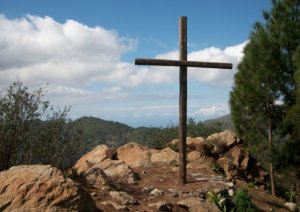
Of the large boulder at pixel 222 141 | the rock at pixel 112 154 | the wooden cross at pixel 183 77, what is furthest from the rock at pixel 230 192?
the large boulder at pixel 222 141

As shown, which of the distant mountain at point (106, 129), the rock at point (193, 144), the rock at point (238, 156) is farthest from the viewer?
the distant mountain at point (106, 129)

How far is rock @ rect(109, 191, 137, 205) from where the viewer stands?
9430mm

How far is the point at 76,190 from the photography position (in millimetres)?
7805

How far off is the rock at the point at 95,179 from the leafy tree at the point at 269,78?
9.16m

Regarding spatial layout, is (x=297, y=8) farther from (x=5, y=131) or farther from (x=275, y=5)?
(x=5, y=131)

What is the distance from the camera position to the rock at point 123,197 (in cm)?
943

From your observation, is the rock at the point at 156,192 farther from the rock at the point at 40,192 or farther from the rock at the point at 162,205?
the rock at the point at 40,192

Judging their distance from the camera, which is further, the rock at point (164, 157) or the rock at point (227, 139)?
the rock at point (227, 139)

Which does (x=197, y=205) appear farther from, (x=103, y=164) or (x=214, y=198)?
(x=103, y=164)

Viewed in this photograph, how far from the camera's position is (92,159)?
1620cm

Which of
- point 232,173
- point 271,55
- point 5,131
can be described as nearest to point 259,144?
point 232,173

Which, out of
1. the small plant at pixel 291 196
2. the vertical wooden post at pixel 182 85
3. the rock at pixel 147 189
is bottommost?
the small plant at pixel 291 196

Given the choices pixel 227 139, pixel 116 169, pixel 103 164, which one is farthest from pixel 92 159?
pixel 227 139

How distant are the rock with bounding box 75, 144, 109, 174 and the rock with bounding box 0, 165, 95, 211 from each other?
7514 mm
